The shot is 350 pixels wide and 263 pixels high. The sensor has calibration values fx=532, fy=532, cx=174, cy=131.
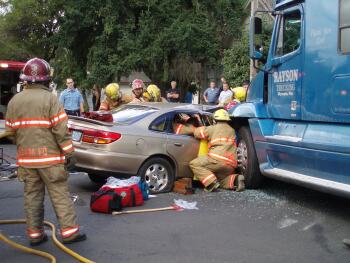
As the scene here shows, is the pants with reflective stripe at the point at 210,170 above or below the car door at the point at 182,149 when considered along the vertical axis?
below

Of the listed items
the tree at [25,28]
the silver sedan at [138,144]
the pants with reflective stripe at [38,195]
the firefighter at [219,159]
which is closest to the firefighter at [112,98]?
the silver sedan at [138,144]

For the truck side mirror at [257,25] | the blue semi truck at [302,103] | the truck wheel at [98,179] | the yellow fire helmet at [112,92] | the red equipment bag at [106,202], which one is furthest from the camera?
the yellow fire helmet at [112,92]

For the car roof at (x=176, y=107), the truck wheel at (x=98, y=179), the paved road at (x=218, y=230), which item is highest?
the car roof at (x=176, y=107)

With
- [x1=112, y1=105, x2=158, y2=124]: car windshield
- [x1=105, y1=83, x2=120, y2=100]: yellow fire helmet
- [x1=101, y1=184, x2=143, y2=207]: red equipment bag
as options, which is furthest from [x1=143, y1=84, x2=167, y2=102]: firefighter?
[x1=101, y1=184, x2=143, y2=207]: red equipment bag

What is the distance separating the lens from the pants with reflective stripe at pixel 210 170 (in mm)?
7945

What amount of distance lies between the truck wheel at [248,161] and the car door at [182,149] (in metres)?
0.71

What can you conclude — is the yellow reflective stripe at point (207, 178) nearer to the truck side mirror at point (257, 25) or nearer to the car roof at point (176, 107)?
the car roof at point (176, 107)

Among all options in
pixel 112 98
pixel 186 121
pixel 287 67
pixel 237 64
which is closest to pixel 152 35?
pixel 237 64

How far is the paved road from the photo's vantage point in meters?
5.05

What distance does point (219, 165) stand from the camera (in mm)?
8039

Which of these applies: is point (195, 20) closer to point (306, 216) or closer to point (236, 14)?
point (236, 14)

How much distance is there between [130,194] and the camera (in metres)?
6.96

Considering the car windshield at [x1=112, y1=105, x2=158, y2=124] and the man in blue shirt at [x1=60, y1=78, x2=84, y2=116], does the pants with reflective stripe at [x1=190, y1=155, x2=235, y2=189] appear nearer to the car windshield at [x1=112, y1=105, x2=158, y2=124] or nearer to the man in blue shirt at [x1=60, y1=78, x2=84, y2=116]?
the car windshield at [x1=112, y1=105, x2=158, y2=124]

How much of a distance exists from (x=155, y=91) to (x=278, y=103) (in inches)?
168
